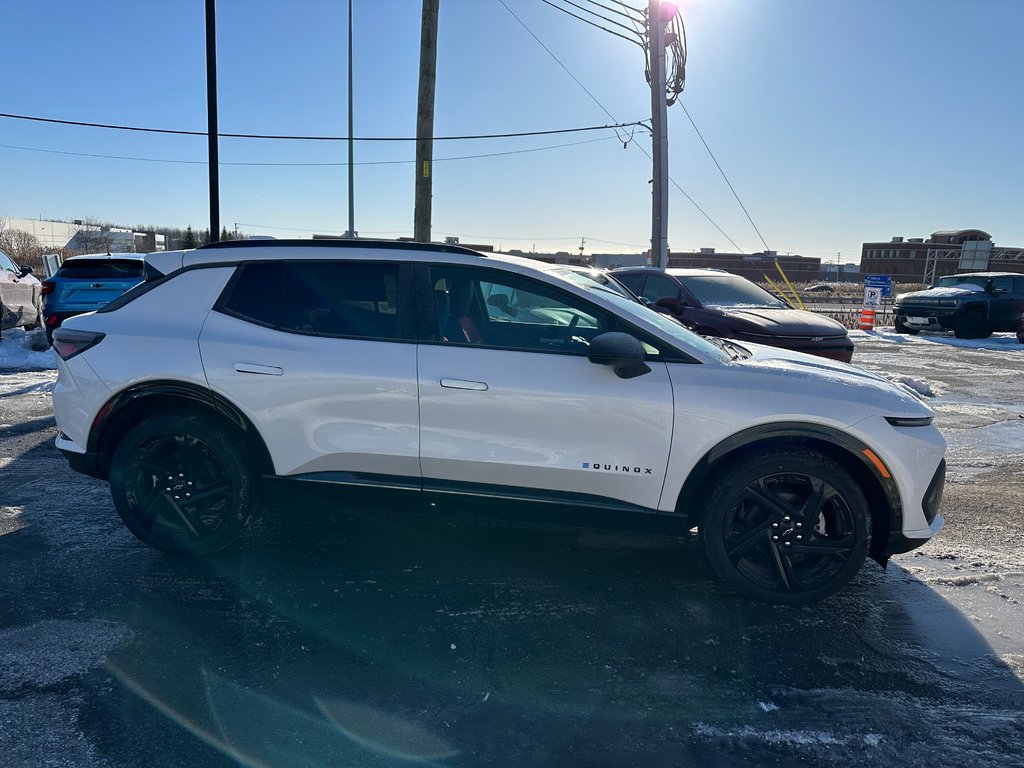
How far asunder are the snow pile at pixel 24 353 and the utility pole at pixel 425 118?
19.1 ft

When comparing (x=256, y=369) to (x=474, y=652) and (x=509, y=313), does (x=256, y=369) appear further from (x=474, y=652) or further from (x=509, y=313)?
(x=474, y=652)

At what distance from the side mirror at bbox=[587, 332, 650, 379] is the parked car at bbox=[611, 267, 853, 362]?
4.19m

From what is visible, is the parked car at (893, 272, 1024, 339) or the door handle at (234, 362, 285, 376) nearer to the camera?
the door handle at (234, 362, 285, 376)

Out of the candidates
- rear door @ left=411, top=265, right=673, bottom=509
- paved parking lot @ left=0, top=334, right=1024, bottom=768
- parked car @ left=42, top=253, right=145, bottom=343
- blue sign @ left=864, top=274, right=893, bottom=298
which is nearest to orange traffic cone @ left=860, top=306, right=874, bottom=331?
blue sign @ left=864, top=274, right=893, bottom=298

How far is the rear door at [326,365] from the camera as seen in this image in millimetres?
3633

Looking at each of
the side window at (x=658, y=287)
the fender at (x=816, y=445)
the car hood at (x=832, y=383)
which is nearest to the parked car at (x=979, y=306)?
the side window at (x=658, y=287)

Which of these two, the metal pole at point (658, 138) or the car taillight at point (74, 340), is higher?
the metal pole at point (658, 138)

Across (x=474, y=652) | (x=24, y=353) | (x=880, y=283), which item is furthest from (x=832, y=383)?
(x=880, y=283)

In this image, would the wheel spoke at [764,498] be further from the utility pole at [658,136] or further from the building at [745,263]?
the building at [745,263]

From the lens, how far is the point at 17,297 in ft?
39.2

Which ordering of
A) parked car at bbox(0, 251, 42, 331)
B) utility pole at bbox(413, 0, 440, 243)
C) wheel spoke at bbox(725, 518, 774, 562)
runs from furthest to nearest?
1. parked car at bbox(0, 251, 42, 331)
2. utility pole at bbox(413, 0, 440, 243)
3. wheel spoke at bbox(725, 518, 774, 562)

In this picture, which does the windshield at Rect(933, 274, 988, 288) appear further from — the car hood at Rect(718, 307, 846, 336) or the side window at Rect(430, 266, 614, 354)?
the side window at Rect(430, 266, 614, 354)

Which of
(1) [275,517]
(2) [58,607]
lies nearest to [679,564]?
(1) [275,517]

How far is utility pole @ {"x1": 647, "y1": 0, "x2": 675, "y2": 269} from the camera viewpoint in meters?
15.7
